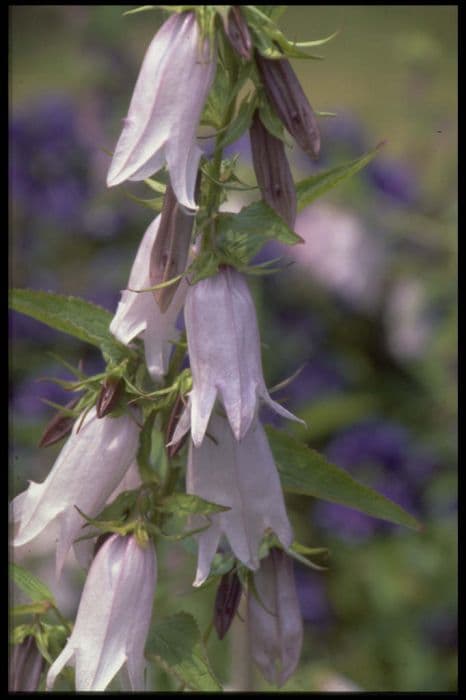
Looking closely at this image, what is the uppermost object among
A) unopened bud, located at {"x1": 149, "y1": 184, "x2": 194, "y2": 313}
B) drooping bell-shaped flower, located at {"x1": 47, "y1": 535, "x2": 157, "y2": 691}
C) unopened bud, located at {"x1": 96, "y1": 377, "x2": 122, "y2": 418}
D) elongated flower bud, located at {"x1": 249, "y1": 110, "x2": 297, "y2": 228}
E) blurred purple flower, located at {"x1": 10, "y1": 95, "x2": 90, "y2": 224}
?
elongated flower bud, located at {"x1": 249, "y1": 110, "x2": 297, "y2": 228}

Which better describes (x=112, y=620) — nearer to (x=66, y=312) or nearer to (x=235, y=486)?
Result: (x=235, y=486)

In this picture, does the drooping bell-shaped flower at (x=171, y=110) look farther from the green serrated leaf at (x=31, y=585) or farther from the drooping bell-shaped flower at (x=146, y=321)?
the green serrated leaf at (x=31, y=585)

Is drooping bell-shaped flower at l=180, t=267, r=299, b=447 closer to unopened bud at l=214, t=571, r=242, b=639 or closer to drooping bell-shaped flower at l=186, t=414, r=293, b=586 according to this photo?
drooping bell-shaped flower at l=186, t=414, r=293, b=586

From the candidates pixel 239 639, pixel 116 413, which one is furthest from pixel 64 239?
pixel 116 413

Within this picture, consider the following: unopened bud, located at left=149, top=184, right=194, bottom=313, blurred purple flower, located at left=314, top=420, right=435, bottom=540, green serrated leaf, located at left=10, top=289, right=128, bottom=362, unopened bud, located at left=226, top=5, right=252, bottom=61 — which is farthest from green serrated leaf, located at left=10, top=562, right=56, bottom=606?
blurred purple flower, located at left=314, top=420, right=435, bottom=540

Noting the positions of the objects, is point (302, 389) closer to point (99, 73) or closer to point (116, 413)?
point (99, 73)

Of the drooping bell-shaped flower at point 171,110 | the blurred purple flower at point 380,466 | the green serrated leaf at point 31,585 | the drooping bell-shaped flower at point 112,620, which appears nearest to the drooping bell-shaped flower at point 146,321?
the drooping bell-shaped flower at point 171,110

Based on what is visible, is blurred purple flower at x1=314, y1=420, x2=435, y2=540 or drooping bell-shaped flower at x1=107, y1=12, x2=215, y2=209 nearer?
drooping bell-shaped flower at x1=107, y1=12, x2=215, y2=209
